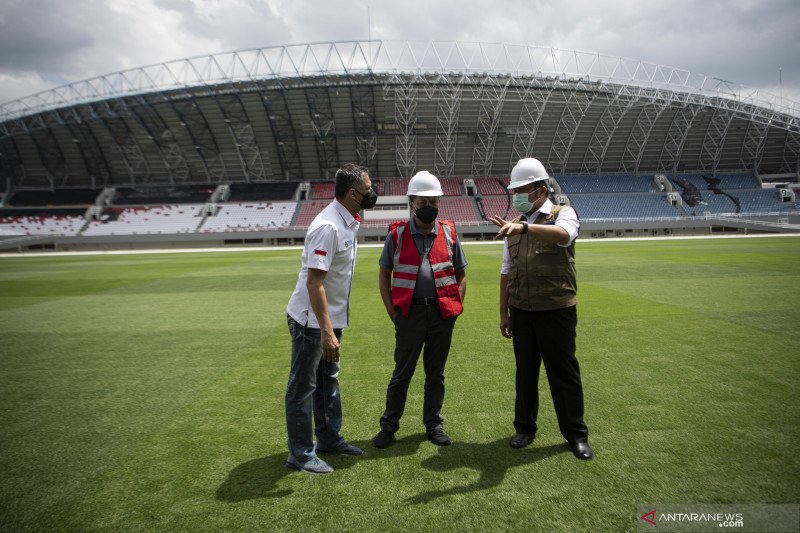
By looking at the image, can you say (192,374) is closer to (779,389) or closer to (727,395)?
(727,395)

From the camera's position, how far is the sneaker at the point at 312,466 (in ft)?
11.4

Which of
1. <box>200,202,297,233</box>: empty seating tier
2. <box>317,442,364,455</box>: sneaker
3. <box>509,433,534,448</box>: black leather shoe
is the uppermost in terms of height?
<box>200,202,297,233</box>: empty seating tier

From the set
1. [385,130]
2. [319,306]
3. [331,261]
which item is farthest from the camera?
[385,130]

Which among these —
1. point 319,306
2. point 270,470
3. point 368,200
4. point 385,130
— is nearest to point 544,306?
point 368,200

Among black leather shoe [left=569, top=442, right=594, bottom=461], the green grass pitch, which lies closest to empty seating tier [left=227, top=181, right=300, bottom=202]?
the green grass pitch

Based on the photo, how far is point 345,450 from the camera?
375 centimetres

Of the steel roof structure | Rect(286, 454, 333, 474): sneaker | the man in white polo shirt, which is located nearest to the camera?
the man in white polo shirt

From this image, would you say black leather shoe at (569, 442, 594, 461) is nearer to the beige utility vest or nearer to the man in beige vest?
the man in beige vest

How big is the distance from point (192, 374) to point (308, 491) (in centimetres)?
348

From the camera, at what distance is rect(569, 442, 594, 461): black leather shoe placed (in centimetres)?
353

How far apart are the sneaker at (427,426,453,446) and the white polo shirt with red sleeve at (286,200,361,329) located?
129 cm

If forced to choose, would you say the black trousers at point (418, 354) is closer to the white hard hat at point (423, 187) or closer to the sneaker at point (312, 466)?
the sneaker at point (312, 466)

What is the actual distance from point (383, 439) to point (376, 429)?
0.36 metres

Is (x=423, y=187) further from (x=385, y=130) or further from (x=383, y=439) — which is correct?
(x=385, y=130)
